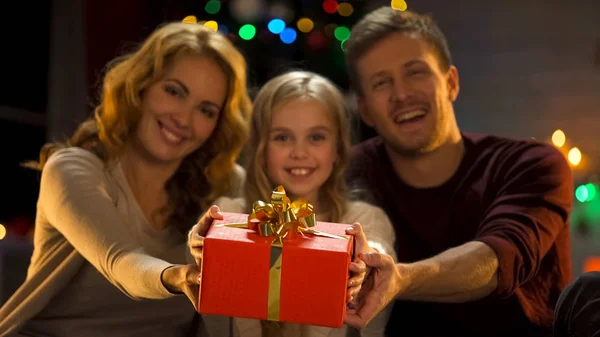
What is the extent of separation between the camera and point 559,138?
2.03 meters

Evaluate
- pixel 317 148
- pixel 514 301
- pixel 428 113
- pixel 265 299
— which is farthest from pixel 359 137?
pixel 265 299

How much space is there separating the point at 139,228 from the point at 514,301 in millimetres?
932

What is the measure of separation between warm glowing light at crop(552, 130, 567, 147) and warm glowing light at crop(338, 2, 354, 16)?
2.27 feet

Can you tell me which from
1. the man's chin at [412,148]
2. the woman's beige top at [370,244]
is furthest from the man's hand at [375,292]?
the man's chin at [412,148]

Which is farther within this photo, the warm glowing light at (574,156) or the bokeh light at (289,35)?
the bokeh light at (289,35)

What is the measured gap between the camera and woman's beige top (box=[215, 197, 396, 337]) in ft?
5.08

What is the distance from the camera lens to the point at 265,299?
119 centimetres

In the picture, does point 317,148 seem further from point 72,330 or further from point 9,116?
point 9,116

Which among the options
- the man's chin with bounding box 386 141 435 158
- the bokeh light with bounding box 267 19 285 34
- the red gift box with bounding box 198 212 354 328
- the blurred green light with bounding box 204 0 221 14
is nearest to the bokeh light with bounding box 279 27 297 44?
the bokeh light with bounding box 267 19 285 34

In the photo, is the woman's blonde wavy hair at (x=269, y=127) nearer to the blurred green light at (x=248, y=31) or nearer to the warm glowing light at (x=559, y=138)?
the blurred green light at (x=248, y=31)

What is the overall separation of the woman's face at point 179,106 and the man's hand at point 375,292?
0.68m

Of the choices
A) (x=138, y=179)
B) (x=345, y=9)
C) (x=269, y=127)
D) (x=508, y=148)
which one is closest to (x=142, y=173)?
(x=138, y=179)

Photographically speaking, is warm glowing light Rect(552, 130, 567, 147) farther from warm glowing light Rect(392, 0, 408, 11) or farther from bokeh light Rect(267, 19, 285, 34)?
bokeh light Rect(267, 19, 285, 34)

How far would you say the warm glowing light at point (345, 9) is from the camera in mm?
2143
